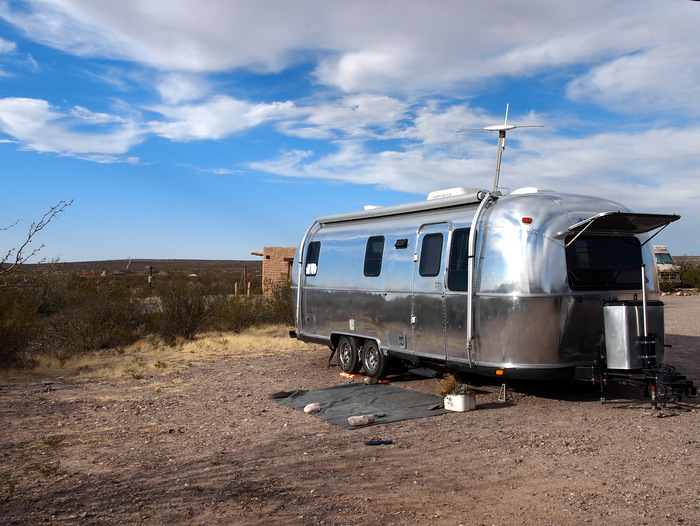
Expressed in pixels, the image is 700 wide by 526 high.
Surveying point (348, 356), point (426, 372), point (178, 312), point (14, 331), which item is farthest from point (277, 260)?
point (426, 372)

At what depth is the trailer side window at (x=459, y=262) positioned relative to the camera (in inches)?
352

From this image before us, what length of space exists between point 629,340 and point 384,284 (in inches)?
149

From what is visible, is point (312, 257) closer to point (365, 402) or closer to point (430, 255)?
point (430, 255)

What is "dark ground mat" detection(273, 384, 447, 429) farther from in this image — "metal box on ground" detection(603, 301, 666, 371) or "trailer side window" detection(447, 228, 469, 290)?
"metal box on ground" detection(603, 301, 666, 371)

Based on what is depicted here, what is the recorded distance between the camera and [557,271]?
8.16 metres

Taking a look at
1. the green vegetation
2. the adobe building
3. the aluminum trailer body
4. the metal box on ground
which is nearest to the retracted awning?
the aluminum trailer body

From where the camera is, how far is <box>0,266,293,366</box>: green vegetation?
14172mm

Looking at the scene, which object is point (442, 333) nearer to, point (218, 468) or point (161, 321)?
point (218, 468)

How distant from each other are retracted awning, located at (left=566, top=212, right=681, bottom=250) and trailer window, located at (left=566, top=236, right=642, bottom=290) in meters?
0.12

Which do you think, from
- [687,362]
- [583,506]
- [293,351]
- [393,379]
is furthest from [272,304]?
[583,506]

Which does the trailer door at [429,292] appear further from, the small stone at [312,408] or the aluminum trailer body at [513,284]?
the small stone at [312,408]

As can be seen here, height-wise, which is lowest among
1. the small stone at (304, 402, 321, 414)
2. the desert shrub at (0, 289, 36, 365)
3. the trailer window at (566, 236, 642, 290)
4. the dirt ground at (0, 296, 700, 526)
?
the dirt ground at (0, 296, 700, 526)

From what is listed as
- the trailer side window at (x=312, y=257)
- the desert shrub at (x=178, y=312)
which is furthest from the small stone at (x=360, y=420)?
the desert shrub at (x=178, y=312)

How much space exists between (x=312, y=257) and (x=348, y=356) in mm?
2142
